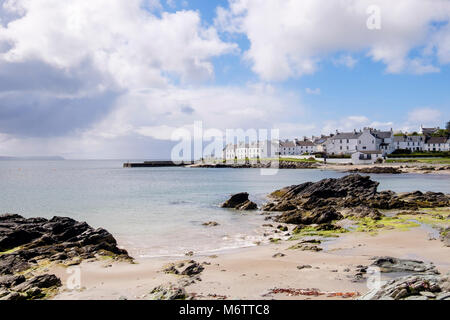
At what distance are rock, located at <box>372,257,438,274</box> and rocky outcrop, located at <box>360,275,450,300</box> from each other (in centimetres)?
239

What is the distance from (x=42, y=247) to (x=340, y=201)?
79.3 ft

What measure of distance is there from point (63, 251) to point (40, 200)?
28985 mm

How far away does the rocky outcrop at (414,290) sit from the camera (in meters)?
7.74

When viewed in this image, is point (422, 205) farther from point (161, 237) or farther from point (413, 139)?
point (413, 139)

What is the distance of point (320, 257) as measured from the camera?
45.4 feet

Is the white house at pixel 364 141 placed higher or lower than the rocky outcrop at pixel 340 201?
higher

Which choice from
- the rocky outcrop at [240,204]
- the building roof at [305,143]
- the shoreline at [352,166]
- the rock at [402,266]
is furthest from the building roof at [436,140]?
the rock at [402,266]

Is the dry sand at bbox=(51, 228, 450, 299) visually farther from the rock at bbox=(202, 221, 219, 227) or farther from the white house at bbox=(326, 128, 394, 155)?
the white house at bbox=(326, 128, 394, 155)

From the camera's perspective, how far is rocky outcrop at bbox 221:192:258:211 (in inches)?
1236

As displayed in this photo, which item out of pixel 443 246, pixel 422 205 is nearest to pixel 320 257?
pixel 443 246

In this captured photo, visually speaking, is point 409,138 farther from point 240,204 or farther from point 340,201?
point 240,204

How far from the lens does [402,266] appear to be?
37.0ft

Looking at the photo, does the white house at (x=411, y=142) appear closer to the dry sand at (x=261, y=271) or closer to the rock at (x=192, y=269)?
the dry sand at (x=261, y=271)

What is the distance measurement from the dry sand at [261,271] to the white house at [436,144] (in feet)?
404
